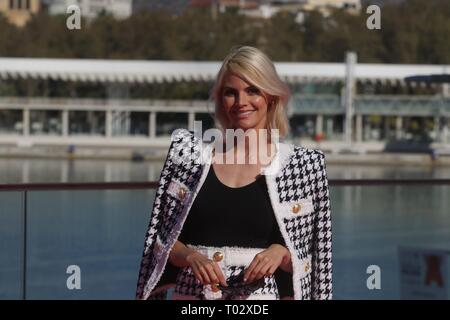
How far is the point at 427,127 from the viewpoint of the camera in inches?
2003

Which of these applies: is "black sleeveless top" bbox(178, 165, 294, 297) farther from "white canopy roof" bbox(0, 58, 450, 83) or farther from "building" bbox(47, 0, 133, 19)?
"building" bbox(47, 0, 133, 19)

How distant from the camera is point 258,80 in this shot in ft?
7.32

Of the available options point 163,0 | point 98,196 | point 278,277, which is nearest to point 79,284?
point 98,196

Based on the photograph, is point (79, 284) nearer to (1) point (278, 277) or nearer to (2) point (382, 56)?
(1) point (278, 277)

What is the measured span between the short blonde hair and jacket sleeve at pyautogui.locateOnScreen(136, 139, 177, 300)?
0.37 ft

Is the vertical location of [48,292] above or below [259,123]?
below

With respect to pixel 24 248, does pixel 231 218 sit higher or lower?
higher

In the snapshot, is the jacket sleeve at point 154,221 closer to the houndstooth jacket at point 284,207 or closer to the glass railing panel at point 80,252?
the houndstooth jacket at point 284,207

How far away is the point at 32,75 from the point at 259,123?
4907 cm

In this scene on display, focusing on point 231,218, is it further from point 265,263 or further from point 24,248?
point 24,248

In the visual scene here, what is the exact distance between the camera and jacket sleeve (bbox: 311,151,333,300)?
90.0 inches

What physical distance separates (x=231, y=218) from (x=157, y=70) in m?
47.5

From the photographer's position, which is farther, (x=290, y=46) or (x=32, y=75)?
(x=290, y=46)

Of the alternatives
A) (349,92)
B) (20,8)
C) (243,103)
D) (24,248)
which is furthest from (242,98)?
(20,8)
